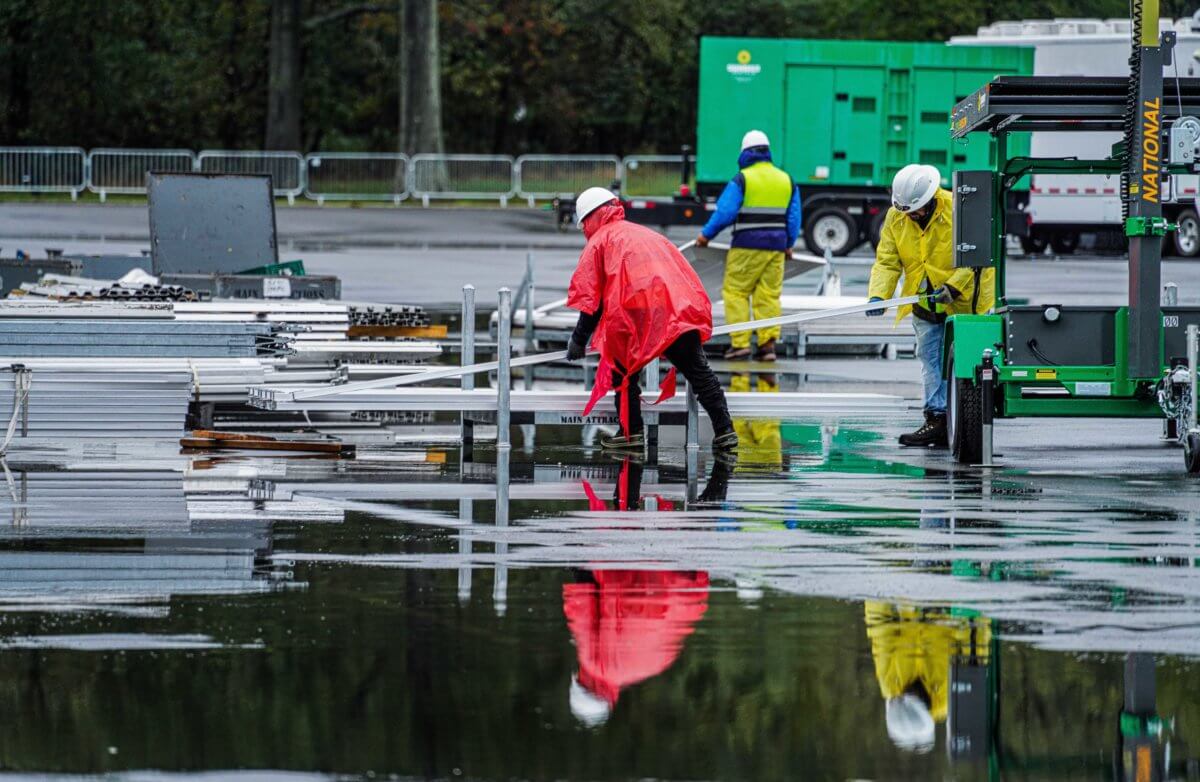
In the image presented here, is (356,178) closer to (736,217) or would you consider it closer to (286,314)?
(736,217)

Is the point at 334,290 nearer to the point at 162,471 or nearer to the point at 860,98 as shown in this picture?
the point at 162,471

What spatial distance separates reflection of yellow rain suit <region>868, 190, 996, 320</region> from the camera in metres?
13.3

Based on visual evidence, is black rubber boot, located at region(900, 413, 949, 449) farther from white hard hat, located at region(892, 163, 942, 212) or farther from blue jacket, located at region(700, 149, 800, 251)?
blue jacket, located at region(700, 149, 800, 251)

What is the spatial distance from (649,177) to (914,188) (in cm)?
3338

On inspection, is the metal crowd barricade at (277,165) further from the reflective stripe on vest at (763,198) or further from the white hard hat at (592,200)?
the white hard hat at (592,200)

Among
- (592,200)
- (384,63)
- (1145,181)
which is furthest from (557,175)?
(1145,181)

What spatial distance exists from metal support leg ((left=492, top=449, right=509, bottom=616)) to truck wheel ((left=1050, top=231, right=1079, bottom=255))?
24486 millimetres

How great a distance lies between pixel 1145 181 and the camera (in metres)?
11.9

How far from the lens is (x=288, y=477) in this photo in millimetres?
11734

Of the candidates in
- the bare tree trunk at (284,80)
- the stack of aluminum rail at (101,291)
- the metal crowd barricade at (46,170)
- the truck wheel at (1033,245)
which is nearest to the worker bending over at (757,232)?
the stack of aluminum rail at (101,291)

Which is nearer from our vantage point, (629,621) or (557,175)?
(629,621)

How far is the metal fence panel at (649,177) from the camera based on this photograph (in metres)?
46.2

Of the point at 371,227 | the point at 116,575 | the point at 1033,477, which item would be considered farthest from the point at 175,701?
the point at 371,227

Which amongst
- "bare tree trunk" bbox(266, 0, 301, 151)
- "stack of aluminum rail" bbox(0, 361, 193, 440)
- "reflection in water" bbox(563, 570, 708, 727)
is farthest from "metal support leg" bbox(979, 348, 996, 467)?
"bare tree trunk" bbox(266, 0, 301, 151)
